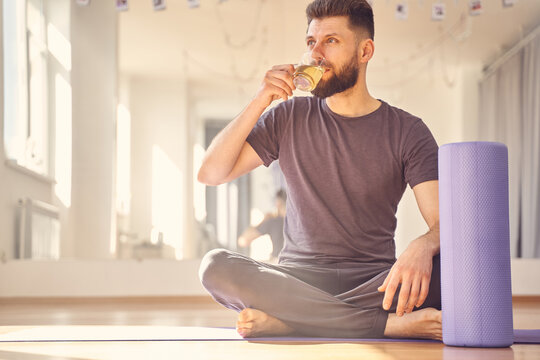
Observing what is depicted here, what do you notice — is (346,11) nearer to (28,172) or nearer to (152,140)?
(152,140)

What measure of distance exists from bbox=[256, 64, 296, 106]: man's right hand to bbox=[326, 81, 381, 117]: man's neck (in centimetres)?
24

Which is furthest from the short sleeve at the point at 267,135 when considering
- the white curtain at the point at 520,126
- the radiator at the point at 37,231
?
the radiator at the point at 37,231

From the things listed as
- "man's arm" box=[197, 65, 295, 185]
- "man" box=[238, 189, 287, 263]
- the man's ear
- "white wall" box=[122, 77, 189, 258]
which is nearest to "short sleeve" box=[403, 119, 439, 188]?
the man's ear

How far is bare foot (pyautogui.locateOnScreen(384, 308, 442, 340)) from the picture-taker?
1727mm

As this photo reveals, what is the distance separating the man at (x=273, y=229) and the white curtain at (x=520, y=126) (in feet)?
3.94

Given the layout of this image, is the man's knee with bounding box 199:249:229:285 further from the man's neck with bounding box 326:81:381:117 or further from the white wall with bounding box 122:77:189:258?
the white wall with bounding box 122:77:189:258

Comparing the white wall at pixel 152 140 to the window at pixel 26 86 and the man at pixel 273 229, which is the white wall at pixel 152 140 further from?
the window at pixel 26 86

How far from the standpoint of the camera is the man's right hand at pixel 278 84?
182cm

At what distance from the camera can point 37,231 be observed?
419 centimetres

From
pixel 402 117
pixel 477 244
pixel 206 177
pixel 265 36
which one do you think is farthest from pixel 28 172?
pixel 477 244

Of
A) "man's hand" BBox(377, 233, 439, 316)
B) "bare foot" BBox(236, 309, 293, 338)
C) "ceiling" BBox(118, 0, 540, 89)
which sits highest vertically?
"ceiling" BBox(118, 0, 540, 89)

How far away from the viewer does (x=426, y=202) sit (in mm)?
1859

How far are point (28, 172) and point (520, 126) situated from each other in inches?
112

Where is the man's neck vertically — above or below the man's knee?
above
